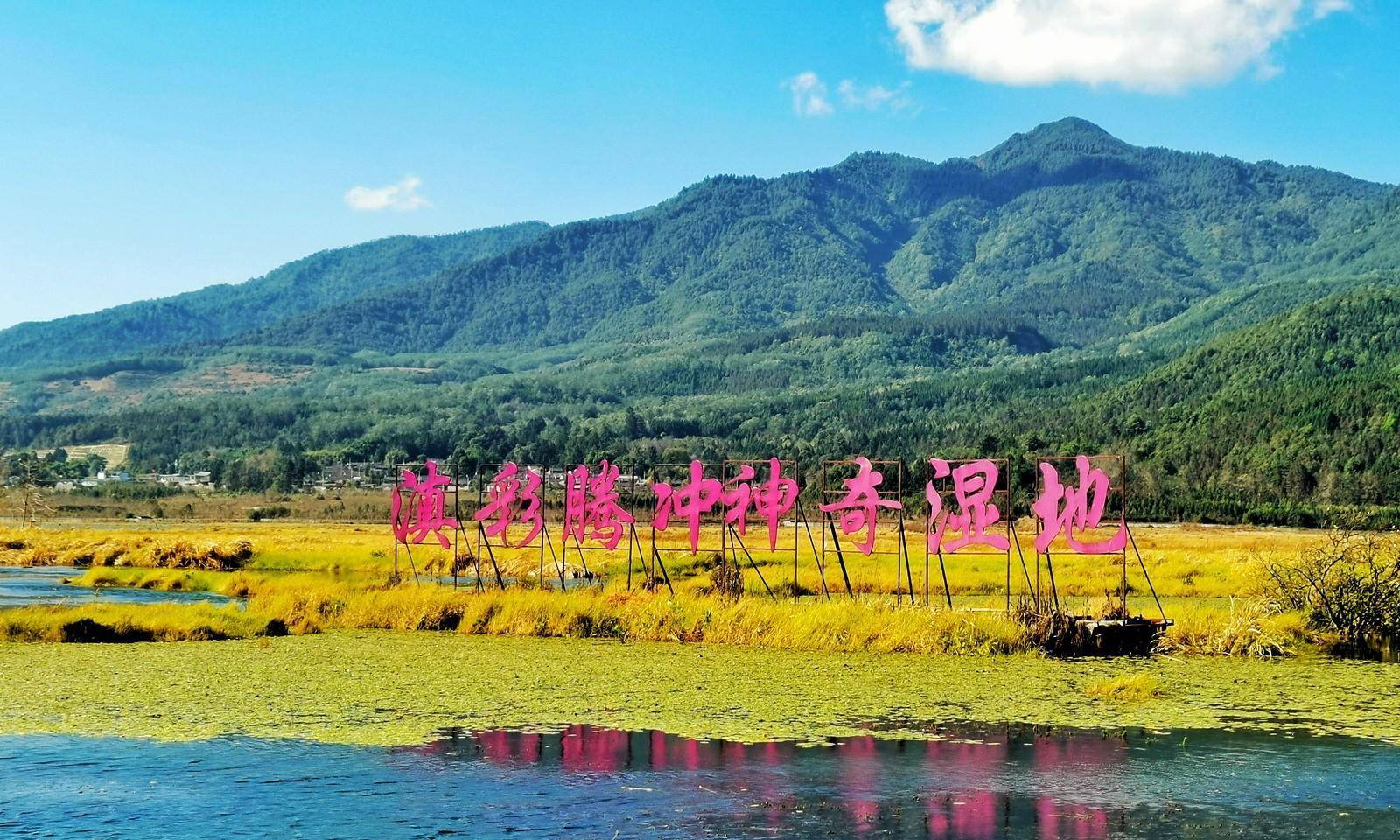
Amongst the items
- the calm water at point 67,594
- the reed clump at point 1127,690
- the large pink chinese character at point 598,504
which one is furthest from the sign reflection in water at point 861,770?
the calm water at point 67,594

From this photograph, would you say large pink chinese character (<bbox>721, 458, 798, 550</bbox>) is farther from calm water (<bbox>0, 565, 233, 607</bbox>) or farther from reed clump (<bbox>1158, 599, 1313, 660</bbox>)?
calm water (<bbox>0, 565, 233, 607</bbox>)

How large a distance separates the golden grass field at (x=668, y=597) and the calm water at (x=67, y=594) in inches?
52.5

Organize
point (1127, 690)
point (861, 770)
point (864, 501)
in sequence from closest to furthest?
1. point (861, 770)
2. point (1127, 690)
3. point (864, 501)

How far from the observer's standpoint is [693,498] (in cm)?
3525

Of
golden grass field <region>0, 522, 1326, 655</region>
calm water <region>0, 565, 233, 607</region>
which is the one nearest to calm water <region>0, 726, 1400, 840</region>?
golden grass field <region>0, 522, 1326, 655</region>

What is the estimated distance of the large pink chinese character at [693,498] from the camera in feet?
115

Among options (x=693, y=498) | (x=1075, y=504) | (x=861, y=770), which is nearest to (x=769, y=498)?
(x=693, y=498)

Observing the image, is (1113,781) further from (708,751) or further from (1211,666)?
(1211,666)

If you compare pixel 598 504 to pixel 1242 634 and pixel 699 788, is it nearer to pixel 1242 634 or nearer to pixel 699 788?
pixel 1242 634

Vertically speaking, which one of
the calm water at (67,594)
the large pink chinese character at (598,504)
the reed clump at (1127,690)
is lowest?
the reed clump at (1127,690)

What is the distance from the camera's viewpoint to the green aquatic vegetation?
21359 mm

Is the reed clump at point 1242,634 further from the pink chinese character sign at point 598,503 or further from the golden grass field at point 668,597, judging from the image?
the pink chinese character sign at point 598,503

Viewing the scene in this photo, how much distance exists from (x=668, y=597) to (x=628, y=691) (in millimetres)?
9486

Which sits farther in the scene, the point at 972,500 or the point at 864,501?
the point at 864,501
